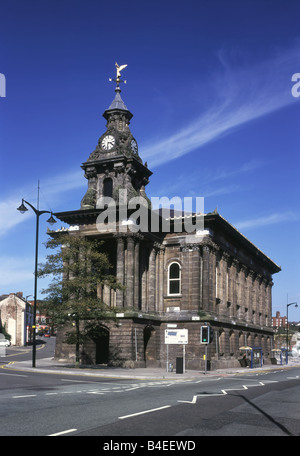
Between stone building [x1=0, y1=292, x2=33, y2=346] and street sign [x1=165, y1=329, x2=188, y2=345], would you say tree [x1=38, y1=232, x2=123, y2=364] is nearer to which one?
street sign [x1=165, y1=329, x2=188, y2=345]

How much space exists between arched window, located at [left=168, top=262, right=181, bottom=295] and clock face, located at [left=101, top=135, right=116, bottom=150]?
42.6 ft

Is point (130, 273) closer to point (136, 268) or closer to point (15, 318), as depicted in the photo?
point (136, 268)

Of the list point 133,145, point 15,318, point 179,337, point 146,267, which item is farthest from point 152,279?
point 15,318

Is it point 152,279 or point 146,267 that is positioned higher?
point 146,267

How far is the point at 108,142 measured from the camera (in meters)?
48.8

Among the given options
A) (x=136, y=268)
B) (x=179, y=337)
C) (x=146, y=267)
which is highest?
(x=146, y=267)

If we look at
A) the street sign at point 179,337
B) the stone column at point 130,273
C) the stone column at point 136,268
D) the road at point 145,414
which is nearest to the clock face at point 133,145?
the stone column at point 136,268

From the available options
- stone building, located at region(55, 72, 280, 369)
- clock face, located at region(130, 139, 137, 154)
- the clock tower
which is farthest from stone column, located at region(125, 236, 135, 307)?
clock face, located at region(130, 139, 137, 154)

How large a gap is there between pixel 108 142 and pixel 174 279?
14817 millimetres

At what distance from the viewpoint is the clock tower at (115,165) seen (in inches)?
1853

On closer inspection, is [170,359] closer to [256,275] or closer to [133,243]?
[133,243]

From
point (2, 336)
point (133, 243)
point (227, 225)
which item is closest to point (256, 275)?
point (227, 225)

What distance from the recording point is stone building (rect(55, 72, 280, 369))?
4147 centimetres

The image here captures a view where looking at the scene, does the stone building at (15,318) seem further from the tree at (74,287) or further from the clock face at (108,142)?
the tree at (74,287)
